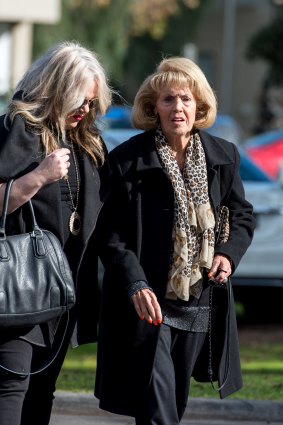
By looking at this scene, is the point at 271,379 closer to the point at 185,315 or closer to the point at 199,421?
the point at 199,421

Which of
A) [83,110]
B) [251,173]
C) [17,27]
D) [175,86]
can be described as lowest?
[251,173]

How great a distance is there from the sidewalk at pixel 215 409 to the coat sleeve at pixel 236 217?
5.56 ft

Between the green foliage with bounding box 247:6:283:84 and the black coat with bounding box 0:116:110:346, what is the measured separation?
30.7 meters

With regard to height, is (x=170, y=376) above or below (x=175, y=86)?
below

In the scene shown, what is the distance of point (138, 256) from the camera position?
479 cm

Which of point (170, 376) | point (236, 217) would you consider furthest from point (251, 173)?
point (170, 376)

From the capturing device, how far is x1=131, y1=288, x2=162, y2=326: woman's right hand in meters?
4.63

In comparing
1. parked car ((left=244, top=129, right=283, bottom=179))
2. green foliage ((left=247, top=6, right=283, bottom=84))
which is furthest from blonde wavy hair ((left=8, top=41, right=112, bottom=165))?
green foliage ((left=247, top=6, right=283, bottom=84))

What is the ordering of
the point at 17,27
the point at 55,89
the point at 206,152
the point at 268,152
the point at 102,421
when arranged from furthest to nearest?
the point at 17,27, the point at 268,152, the point at 102,421, the point at 206,152, the point at 55,89

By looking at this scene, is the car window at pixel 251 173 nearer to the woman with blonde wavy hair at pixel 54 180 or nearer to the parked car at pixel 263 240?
the parked car at pixel 263 240

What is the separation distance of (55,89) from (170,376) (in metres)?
1.26

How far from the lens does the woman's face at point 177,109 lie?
4.82 meters

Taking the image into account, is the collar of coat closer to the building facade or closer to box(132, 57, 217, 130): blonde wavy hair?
box(132, 57, 217, 130): blonde wavy hair

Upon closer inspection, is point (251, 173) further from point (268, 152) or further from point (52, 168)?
point (268, 152)
